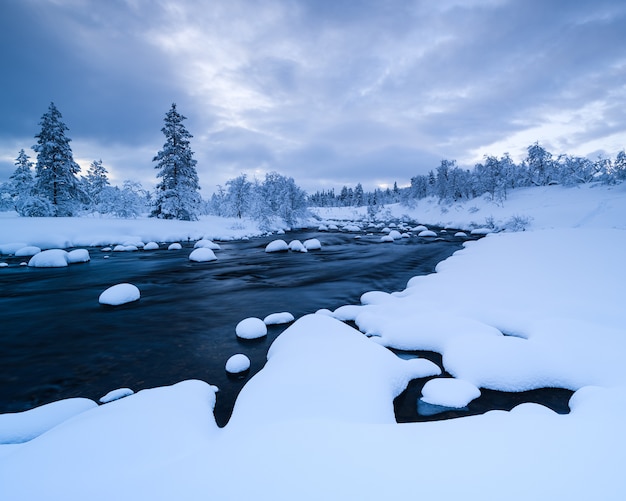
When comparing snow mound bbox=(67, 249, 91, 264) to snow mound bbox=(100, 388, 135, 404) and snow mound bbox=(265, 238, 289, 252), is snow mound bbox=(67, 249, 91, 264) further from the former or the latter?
snow mound bbox=(100, 388, 135, 404)

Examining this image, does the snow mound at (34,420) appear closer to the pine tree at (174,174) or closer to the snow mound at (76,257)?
the snow mound at (76,257)

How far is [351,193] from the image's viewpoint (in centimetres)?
10712

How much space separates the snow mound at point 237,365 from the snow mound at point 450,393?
257cm

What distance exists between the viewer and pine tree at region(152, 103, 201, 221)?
26078 millimetres

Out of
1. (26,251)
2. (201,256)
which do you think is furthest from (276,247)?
(26,251)

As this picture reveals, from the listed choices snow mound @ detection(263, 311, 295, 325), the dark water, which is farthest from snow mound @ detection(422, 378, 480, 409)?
snow mound @ detection(263, 311, 295, 325)

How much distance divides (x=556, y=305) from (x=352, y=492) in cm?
546

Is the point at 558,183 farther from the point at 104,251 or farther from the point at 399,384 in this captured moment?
the point at 104,251

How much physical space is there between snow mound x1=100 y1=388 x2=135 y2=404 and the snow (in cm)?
440

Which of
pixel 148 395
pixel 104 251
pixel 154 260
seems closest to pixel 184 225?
pixel 104 251

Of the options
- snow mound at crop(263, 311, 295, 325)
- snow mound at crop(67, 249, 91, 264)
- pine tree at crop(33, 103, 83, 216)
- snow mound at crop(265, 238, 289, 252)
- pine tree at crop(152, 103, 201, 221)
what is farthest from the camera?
pine tree at crop(152, 103, 201, 221)

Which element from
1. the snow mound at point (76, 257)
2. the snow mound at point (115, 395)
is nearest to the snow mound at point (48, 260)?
the snow mound at point (76, 257)

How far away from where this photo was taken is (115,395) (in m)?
3.58

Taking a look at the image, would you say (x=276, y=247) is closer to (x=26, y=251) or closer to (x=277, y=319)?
(x=277, y=319)
